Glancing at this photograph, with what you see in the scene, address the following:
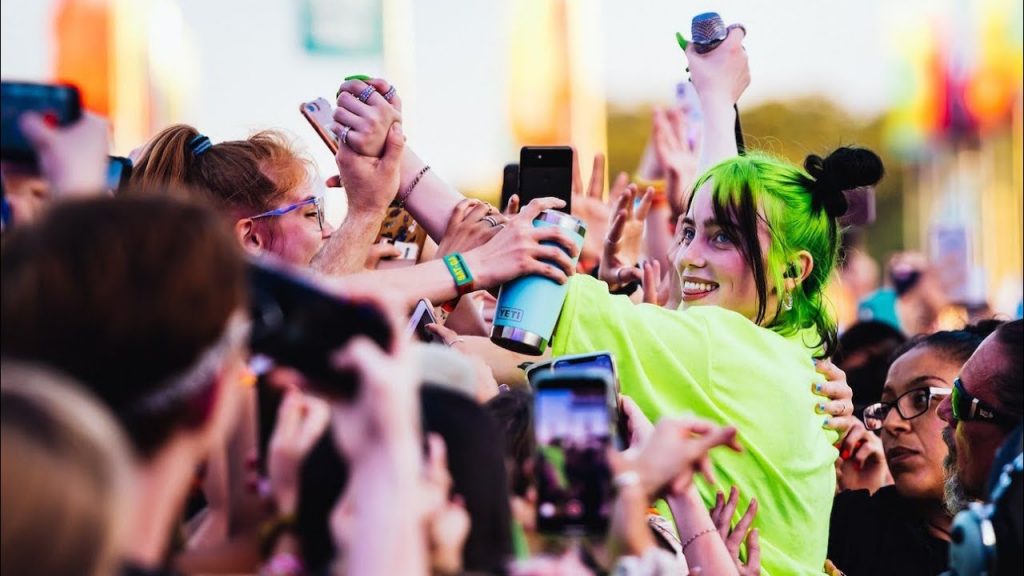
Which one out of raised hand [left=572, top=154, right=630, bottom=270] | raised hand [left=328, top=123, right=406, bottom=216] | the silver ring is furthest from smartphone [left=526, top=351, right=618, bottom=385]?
raised hand [left=572, top=154, right=630, bottom=270]

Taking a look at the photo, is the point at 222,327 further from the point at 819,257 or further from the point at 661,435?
the point at 819,257

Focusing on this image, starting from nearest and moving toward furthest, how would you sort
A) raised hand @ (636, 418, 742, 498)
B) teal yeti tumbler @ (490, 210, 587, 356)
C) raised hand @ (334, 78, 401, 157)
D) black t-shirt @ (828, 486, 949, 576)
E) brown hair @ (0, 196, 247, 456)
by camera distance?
brown hair @ (0, 196, 247, 456), raised hand @ (636, 418, 742, 498), teal yeti tumbler @ (490, 210, 587, 356), raised hand @ (334, 78, 401, 157), black t-shirt @ (828, 486, 949, 576)

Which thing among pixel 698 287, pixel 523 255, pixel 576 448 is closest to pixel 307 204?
pixel 523 255

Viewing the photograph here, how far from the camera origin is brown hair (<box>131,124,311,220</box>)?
4008 millimetres

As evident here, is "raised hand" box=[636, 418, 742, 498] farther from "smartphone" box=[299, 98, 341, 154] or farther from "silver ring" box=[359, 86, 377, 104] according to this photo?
"smartphone" box=[299, 98, 341, 154]

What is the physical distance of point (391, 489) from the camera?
2.14 m

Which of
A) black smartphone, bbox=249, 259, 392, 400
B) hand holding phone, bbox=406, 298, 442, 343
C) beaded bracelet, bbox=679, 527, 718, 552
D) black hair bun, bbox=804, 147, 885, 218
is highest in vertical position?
black hair bun, bbox=804, 147, 885, 218

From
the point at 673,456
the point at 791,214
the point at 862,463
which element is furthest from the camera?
the point at 862,463

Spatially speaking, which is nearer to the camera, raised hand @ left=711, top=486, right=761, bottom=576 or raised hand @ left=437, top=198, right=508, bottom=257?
raised hand @ left=711, top=486, right=761, bottom=576

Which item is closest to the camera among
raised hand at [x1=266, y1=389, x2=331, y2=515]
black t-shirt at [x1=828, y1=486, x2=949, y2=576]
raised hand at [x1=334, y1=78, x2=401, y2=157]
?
raised hand at [x1=266, y1=389, x2=331, y2=515]

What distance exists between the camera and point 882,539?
462 cm

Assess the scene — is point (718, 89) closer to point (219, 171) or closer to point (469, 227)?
point (469, 227)

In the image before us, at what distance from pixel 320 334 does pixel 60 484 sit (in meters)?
0.45

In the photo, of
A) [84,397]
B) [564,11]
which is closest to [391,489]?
[84,397]
